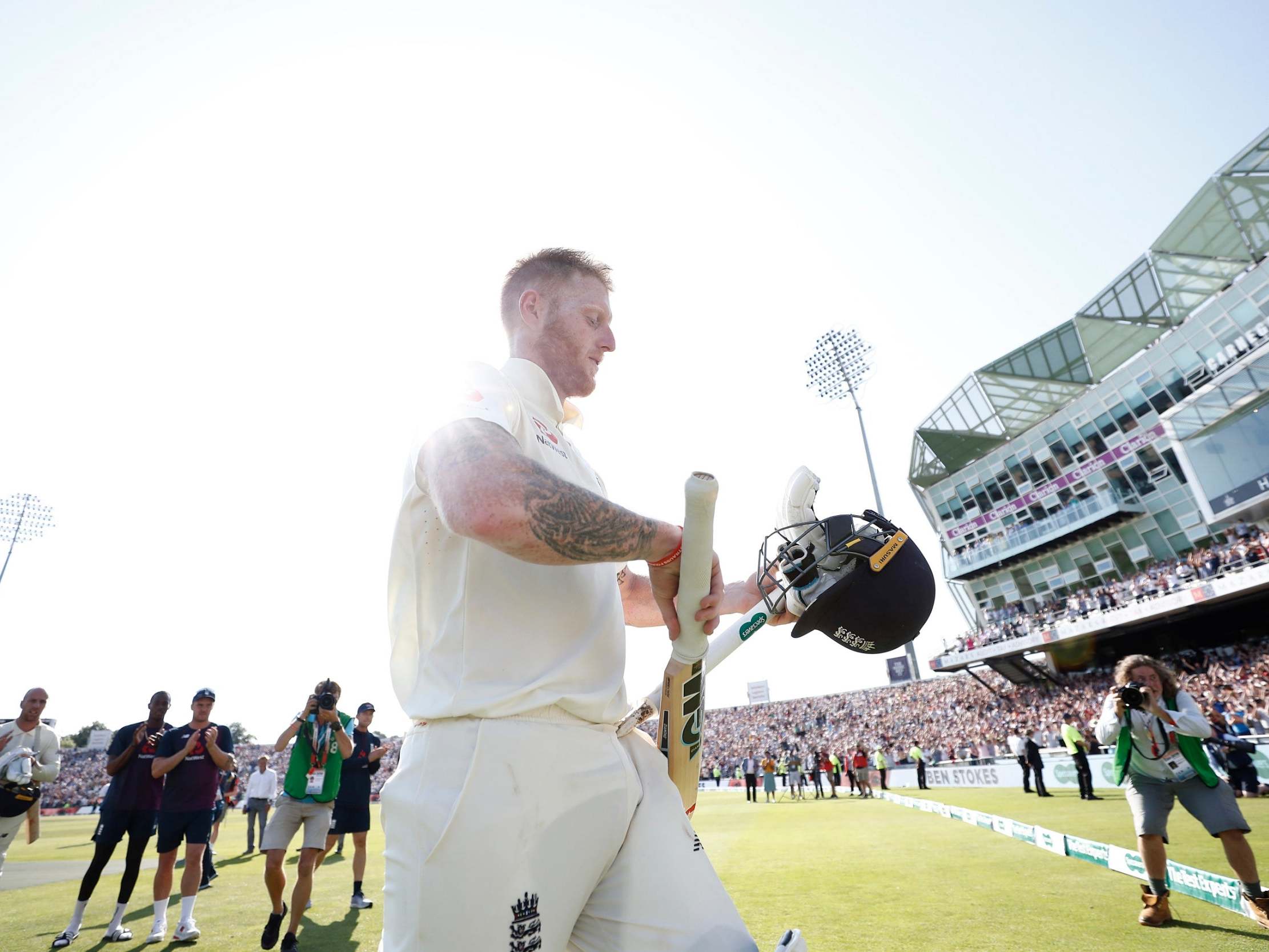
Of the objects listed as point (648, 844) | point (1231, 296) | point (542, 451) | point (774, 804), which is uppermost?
point (1231, 296)

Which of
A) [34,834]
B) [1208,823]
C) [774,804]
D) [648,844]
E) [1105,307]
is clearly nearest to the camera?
[648,844]

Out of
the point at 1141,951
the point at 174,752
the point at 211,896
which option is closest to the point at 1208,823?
the point at 1141,951

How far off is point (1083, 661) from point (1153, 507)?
9.44m

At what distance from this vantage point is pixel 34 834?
28.2 ft

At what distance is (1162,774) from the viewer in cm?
589

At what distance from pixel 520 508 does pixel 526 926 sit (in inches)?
35.1

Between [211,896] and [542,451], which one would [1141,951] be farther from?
[211,896]

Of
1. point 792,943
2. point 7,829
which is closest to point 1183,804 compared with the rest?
point 792,943

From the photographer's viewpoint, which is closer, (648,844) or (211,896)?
(648,844)

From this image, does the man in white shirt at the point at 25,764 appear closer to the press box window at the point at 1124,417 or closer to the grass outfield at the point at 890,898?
the grass outfield at the point at 890,898

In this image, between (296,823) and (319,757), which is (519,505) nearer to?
(319,757)

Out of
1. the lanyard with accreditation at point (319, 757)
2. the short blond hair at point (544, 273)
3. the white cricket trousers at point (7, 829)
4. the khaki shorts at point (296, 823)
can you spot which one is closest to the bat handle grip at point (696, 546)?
the short blond hair at point (544, 273)

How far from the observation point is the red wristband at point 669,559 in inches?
65.2

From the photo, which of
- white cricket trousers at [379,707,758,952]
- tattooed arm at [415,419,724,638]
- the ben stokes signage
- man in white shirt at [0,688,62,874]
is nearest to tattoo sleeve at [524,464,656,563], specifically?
tattooed arm at [415,419,724,638]
